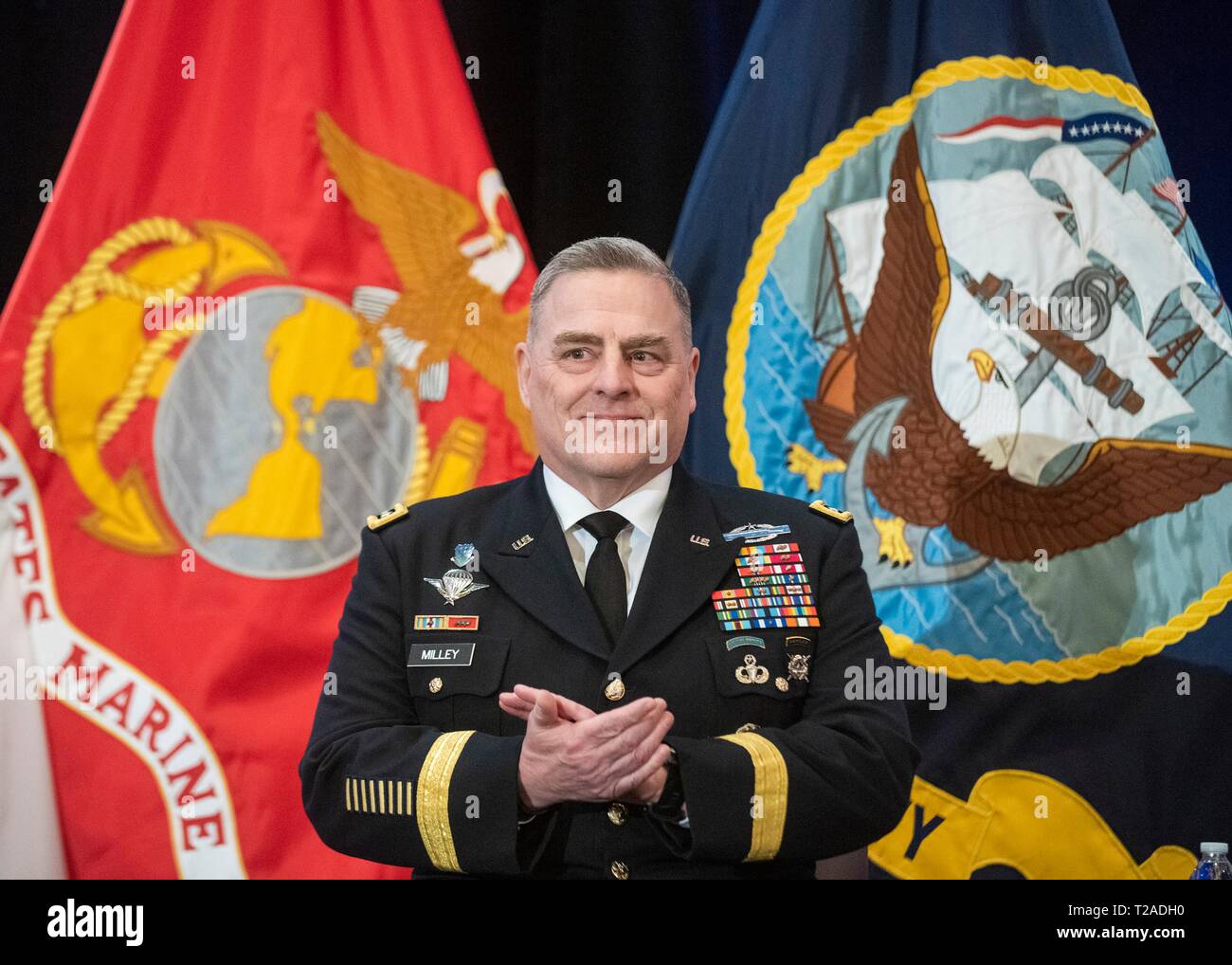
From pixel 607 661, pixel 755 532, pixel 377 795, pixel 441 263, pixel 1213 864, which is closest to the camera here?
pixel 377 795

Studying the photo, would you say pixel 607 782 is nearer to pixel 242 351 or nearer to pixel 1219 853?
pixel 242 351

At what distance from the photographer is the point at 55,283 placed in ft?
8.32

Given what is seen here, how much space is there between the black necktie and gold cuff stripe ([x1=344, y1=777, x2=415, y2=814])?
1.15 feet

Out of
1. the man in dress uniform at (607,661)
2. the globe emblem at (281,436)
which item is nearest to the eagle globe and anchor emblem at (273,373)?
the globe emblem at (281,436)

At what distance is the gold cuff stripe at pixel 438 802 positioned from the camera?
156cm

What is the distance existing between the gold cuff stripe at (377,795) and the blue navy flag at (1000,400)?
1.31 m

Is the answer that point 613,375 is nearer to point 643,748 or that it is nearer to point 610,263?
point 610,263

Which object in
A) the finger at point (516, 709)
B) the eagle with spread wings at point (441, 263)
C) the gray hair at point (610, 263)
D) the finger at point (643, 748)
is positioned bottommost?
the finger at point (643, 748)

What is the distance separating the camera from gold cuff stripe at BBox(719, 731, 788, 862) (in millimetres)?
1558

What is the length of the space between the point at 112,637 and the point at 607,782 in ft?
4.68

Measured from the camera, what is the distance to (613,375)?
176 centimetres

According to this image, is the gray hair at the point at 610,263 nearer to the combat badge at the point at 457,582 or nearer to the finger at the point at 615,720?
the combat badge at the point at 457,582

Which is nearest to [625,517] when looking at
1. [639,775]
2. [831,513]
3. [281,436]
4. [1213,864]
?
[831,513]

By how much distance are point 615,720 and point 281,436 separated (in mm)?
1365
